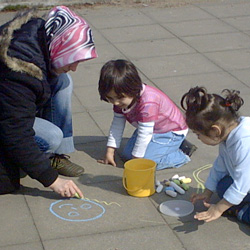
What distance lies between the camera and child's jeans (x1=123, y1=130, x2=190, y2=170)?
14.8ft

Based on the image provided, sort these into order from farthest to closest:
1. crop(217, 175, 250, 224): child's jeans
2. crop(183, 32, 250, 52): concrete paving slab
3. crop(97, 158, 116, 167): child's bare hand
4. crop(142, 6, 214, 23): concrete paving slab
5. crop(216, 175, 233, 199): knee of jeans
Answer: crop(142, 6, 214, 23): concrete paving slab → crop(183, 32, 250, 52): concrete paving slab → crop(97, 158, 116, 167): child's bare hand → crop(216, 175, 233, 199): knee of jeans → crop(217, 175, 250, 224): child's jeans

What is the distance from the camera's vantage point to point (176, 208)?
12.7ft

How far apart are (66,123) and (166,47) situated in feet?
9.84

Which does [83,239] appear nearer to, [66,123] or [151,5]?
[66,123]

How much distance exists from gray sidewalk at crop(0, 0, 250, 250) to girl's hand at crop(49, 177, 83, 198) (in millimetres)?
103

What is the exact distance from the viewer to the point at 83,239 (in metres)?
3.56

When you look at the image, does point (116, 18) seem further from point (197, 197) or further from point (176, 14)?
point (197, 197)

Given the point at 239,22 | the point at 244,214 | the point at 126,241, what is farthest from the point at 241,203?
the point at 239,22

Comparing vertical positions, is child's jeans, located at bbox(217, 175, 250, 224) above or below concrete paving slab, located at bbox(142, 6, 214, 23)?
above

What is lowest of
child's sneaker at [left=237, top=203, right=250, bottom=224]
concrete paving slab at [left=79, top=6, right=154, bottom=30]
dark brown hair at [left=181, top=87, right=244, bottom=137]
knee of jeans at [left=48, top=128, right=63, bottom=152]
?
concrete paving slab at [left=79, top=6, right=154, bottom=30]

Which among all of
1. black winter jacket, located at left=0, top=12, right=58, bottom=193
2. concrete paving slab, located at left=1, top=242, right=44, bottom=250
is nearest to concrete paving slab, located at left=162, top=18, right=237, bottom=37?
black winter jacket, located at left=0, top=12, right=58, bottom=193

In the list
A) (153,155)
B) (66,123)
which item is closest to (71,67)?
(66,123)

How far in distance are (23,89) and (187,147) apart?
1479mm

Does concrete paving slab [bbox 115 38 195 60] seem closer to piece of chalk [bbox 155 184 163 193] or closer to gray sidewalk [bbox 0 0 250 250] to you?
gray sidewalk [bbox 0 0 250 250]
